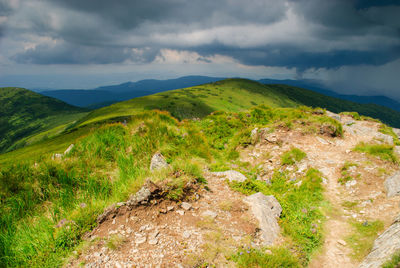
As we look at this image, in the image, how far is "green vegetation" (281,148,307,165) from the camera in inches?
420

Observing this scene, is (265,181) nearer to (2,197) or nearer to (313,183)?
(313,183)

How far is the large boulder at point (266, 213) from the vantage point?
536 cm

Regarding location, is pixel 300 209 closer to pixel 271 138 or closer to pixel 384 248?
pixel 384 248

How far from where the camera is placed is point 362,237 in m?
6.14

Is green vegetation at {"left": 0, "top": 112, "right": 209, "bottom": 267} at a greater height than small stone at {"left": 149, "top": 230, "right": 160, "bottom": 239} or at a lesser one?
greater

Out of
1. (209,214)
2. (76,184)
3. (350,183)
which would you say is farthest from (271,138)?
(76,184)

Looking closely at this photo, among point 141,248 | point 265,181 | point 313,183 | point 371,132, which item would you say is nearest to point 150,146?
point 141,248

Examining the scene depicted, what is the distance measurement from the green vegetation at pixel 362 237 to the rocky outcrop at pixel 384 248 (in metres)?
0.35

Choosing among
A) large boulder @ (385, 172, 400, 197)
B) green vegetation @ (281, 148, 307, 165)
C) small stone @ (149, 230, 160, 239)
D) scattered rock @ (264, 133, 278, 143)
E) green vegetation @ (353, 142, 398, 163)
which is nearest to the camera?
small stone @ (149, 230, 160, 239)

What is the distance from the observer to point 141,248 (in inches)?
167

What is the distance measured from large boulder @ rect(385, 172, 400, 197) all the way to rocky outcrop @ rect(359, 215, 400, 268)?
2.59 meters

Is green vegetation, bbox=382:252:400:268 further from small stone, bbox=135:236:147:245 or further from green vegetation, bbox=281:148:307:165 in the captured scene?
green vegetation, bbox=281:148:307:165

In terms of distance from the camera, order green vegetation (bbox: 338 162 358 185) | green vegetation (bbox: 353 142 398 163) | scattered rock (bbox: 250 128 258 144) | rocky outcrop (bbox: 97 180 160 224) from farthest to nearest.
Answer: scattered rock (bbox: 250 128 258 144) → green vegetation (bbox: 353 142 398 163) → green vegetation (bbox: 338 162 358 185) → rocky outcrop (bbox: 97 180 160 224)

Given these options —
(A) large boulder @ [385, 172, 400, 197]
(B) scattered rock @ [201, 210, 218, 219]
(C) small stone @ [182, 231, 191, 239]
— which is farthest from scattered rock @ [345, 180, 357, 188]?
(C) small stone @ [182, 231, 191, 239]
